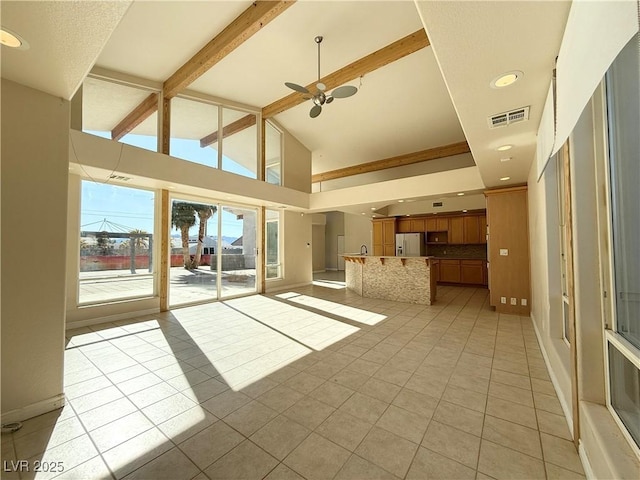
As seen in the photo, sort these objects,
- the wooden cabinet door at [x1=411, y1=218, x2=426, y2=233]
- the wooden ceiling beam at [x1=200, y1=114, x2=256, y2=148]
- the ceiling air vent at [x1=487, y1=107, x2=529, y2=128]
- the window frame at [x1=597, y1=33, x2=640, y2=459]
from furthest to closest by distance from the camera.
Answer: the wooden cabinet door at [x1=411, y1=218, x2=426, y2=233]
the wooden ceiling beam at [x1=200, y1=114, x2=256, y2=148]
the ceiling air vent at [x1=487, y1=107, x2=529, y2=128]
the window frame at [x1=597, y1=33, x2=640, y2=459]

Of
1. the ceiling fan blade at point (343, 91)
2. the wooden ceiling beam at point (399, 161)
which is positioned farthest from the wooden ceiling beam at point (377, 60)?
the wooden ceiling beam at point (399, 161)

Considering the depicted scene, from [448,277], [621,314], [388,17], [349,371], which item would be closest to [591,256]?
[621,314]

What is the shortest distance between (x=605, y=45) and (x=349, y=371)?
2912 millimetres

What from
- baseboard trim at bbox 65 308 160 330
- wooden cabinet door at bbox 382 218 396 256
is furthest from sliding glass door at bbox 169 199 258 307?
wooden cabinet door at bbox 382 218 396 256

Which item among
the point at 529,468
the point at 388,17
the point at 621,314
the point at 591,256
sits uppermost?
the point at 388,17

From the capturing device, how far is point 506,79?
193 cm

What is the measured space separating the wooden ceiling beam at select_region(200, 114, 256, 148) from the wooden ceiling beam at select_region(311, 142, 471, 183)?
420 centimetres

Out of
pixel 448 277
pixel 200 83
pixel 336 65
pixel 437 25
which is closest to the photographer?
pixel 437 25

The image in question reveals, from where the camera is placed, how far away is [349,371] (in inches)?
109

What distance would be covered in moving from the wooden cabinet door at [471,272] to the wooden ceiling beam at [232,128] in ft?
25.7

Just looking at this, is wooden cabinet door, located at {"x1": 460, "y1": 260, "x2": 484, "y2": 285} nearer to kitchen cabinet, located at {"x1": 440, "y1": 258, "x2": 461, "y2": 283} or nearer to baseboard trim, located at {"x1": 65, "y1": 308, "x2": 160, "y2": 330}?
kitchen cabinet, located at {"x1": 440, "y1": 258, "x2": 461, "y2": 283}

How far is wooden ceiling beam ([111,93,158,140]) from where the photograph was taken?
4.47 m

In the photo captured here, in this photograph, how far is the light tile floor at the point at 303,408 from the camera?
1.60m

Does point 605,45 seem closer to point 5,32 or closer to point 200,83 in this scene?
point 5,32
